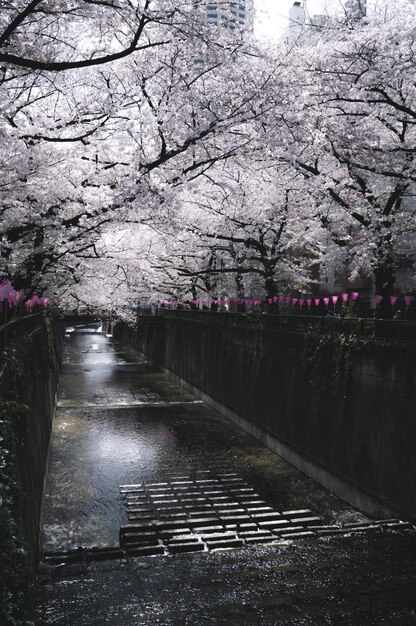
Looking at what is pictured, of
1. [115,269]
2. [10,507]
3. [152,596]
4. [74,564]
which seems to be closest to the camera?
A: [10,507]

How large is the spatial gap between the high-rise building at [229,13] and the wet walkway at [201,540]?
10364 mm

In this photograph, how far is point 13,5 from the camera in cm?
812

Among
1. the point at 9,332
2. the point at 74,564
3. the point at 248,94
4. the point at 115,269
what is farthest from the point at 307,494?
the point at 115,269

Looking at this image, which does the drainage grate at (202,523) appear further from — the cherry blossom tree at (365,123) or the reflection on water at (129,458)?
the cherry blossom tree at (365,123)

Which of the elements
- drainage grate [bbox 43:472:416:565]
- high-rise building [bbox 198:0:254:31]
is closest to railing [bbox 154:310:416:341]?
drainage grate [bbox 43:472:416:565]

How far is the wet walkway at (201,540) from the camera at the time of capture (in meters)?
8.65

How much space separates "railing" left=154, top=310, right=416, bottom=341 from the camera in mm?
13484

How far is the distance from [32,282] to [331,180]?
1450 centimetres

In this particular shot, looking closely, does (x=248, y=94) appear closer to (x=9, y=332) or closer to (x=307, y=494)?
(x=9, y=332)

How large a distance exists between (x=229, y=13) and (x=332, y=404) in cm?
1141

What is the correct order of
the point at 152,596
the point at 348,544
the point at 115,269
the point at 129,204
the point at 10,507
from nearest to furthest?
the point at 10,507 < the point at 152,596 < the point at 348,544 < the point at 129,204 < the point at 115,269

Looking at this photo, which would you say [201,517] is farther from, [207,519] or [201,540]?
[201,540]

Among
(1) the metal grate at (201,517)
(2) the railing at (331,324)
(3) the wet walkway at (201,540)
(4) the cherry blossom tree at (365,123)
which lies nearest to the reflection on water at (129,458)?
(3) the wet walkway at (201,540)

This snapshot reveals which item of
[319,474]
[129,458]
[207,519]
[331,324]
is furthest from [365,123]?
[129,458]
